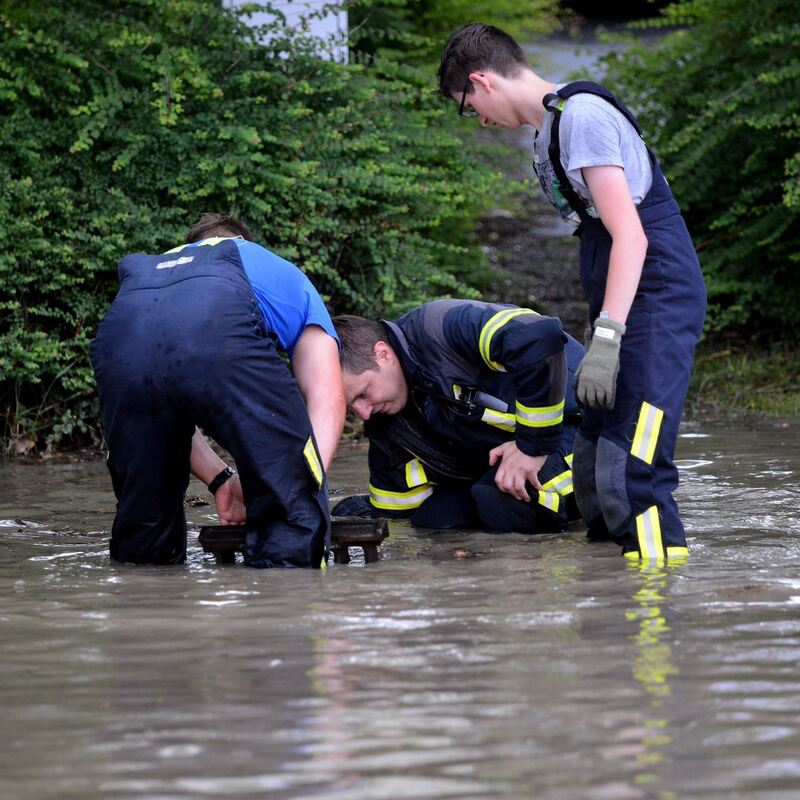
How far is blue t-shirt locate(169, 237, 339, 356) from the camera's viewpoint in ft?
14.3

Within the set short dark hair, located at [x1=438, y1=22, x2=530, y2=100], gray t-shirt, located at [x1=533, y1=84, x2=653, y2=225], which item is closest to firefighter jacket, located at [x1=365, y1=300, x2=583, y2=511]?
gray t-shirt, located at [x1=533, y1=84, x2=653, y2=225]

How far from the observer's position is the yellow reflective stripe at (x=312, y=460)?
164 inches

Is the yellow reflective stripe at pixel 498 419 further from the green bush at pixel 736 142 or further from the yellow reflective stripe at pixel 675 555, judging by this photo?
the green bush at pixel 736 142

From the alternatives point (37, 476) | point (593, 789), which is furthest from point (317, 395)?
point (37, 476)

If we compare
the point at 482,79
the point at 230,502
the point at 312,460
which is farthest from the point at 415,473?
the point at 482,79

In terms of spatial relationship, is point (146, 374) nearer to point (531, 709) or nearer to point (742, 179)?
point (531, 709)

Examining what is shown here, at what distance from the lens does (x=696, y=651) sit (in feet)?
9.73

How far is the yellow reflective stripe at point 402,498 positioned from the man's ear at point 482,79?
1838 millimetres

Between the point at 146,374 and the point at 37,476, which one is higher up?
the point at 146,374

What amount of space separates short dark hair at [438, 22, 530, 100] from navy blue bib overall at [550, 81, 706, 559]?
0.21 metres

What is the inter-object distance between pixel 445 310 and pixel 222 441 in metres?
1.29

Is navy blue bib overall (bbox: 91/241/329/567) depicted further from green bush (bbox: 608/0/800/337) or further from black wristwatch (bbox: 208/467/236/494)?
green bush (bbox: 608/0/800/337)

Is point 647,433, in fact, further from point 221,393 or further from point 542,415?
point 221,393

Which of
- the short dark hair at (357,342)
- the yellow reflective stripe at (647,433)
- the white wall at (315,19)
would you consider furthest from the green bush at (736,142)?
the yellow reflective stripe at (647,433)
